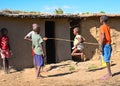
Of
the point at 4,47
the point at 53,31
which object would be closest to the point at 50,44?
the point at 53,31

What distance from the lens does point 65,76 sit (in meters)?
12.6

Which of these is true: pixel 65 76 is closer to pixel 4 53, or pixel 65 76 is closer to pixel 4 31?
pixel 4 53

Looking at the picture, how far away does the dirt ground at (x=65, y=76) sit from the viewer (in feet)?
36.8

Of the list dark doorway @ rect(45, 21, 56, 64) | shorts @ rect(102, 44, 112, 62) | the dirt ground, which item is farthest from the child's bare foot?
dark doorway @ rect(45, 21, 56, 64)

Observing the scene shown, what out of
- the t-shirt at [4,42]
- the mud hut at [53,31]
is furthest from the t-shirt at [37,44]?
the mud hut at [53,31]

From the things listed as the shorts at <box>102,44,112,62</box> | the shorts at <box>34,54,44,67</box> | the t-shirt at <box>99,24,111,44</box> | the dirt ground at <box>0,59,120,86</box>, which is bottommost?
the dirt ground at <box>0,59,120,86</box>

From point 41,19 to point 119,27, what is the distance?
12.8 feet

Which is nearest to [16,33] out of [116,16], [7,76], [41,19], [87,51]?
[41,19]

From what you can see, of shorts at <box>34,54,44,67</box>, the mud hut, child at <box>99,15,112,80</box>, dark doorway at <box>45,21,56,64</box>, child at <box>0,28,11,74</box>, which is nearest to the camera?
child at <box>99,15,112,80</box>

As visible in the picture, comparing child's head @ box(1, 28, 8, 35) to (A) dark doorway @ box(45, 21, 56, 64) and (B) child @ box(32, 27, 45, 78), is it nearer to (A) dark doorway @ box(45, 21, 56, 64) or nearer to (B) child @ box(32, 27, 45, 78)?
(B) child @ box(32, 27, 45, 78)

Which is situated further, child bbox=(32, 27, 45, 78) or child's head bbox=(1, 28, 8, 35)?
child's head bbox=(1, 28, 8, 35)

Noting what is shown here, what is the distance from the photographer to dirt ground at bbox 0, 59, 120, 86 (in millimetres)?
11214

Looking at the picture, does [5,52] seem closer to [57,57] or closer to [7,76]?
[7,76]

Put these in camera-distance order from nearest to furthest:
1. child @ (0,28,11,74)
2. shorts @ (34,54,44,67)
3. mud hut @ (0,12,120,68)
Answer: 1. shorts @ (34,54,44,67)
2. child @ (0,28,11,74)
3. mud hut @ (0,12,120,68)
